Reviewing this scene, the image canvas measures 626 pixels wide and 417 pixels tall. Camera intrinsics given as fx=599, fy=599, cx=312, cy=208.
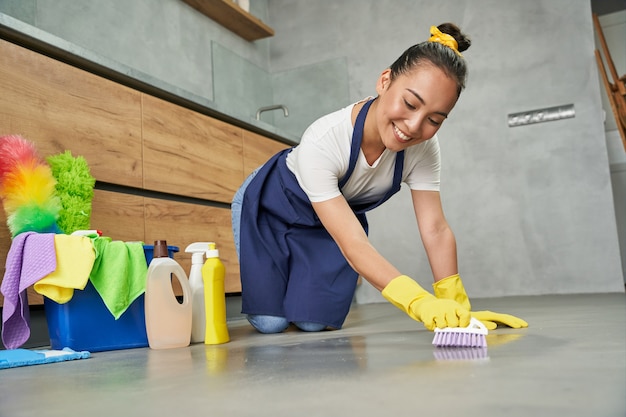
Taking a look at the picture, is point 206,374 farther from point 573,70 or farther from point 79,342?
point 573,70

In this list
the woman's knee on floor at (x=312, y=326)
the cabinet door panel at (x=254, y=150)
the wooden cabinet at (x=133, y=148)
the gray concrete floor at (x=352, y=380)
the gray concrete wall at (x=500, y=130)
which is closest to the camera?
the gray concrete floor at (x=352, y=380)

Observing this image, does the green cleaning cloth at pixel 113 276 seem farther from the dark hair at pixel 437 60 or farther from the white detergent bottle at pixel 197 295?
the dark hair at pixel 437 60

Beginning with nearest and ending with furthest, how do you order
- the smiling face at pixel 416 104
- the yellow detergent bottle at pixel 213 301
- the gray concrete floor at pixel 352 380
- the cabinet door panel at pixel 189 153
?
1. the gray concrete floor at pixel 352 380
2. the smiling face at pixel 416 104
3. the yellow detergent bottle at pixel 213 301
4. the cabinet door panel at pixel 189 153

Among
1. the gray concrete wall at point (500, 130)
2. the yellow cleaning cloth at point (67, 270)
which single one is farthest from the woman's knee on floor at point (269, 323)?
the gray concrete wall at point (500, 130)

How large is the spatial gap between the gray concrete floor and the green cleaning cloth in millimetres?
194

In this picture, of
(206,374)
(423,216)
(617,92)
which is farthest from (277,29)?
(206,374)

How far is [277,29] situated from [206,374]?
11.9ft

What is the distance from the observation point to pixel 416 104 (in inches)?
52.7

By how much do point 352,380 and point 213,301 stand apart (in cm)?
84

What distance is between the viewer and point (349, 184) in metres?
1.65

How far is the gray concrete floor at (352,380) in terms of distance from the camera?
2.14 feet

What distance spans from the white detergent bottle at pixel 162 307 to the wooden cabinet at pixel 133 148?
40 centimetres

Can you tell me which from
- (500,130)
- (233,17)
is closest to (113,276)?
(233,17)

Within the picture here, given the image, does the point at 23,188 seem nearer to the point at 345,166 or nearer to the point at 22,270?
the point at 22,270
